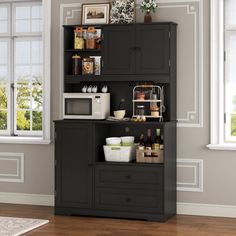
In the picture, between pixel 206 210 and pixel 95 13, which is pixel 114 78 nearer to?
pixel 95 13

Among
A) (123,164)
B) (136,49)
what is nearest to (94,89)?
(136,49)

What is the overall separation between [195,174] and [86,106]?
1.32m

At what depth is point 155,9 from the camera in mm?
6473

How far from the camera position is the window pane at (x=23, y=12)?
7164mm

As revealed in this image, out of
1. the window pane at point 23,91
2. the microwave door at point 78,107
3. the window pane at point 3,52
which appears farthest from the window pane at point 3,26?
the microwave door at point 78,107

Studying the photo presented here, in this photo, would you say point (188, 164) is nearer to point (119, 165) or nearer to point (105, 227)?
point (119, 165)

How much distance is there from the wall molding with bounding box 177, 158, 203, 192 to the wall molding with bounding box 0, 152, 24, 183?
1808 mm

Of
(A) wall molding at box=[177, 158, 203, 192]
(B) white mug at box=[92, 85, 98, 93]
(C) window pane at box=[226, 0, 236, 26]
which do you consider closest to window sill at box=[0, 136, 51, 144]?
(B) white mug at box=[92, 85, 98, 93]

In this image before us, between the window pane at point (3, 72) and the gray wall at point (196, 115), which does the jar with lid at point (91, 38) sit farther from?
the window pane at point (3, 72)

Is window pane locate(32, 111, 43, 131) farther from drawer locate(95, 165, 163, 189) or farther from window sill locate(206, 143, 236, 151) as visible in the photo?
window sill locate(206, 143, 236, 151)

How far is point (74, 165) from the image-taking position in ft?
21.0

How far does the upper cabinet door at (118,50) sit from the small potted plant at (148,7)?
191 mm

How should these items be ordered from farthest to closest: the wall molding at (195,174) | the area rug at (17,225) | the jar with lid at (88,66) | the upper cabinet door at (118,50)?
the jar with lid at (88,66) < the wall molding at (195,174) < the upper cabinet door at (118,50) < the area rug at (17,225)

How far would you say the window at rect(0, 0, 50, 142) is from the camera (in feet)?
23.4
